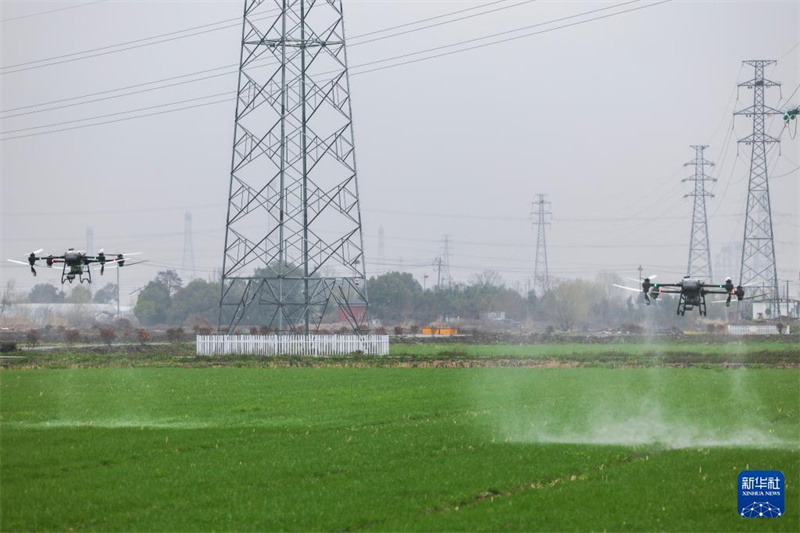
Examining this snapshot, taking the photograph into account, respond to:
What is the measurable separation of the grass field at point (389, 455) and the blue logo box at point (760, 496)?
304 millimetres

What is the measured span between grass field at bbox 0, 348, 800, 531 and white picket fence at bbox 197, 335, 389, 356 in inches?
1021

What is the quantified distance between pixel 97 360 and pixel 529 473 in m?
48.6

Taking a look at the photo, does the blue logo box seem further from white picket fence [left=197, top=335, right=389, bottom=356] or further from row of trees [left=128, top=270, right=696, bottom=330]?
white picket fence [left=197, top=335, right=389, bottom=356]

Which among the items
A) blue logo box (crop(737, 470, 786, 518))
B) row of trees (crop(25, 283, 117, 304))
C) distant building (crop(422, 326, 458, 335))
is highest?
row of trees (crop(25, 283, 117, 304))

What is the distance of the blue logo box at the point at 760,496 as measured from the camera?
66.6ft

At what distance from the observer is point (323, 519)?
64.5 ft

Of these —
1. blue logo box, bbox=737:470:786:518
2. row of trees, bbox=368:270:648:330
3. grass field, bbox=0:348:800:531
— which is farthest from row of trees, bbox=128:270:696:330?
blue logo box, bbox=737:470:786:518

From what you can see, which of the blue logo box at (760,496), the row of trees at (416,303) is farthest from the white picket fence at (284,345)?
the blue logo box at (760,496)

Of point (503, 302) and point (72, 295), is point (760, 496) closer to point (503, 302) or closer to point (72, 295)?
point (503, 302)

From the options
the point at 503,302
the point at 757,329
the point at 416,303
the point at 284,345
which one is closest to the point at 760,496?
the point at 284,345

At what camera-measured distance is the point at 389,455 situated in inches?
1091

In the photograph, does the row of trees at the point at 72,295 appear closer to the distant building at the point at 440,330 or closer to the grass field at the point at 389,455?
the distant building at the point at 440,330

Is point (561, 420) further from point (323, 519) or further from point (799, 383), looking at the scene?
point (799, 383)

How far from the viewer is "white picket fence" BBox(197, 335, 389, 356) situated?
77062 millimetres
